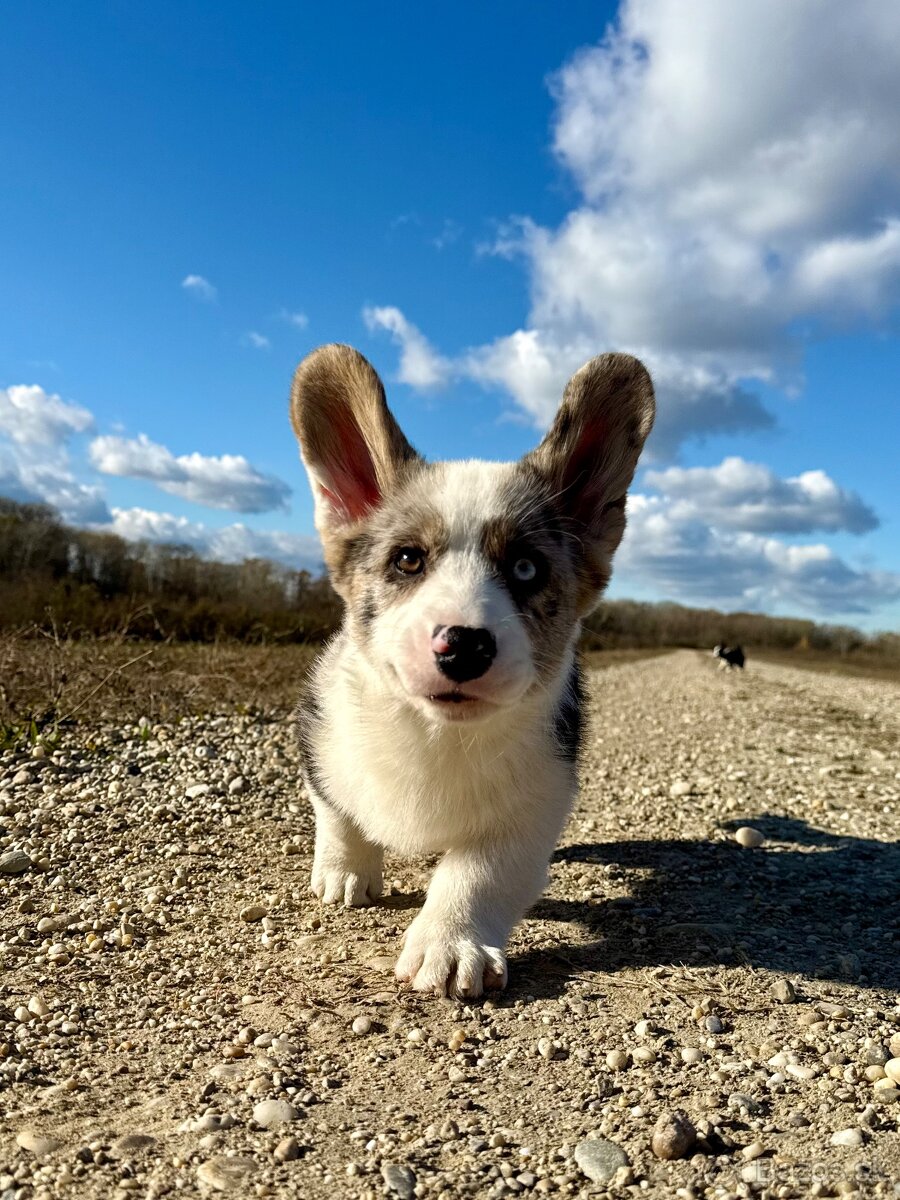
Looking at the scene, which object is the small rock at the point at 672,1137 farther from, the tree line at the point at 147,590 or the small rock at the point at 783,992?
the tree line at the point at 147,590

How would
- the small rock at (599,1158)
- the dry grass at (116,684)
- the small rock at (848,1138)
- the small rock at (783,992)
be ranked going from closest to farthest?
1. the small rock at (599,1158)
2. the small rock at (848,1138)
3. the small rock at (783,992)
4. the dry grass at (116,684)

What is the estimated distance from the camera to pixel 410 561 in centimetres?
363

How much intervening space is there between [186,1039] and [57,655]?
5.59m

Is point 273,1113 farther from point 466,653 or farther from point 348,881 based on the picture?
point 348,881

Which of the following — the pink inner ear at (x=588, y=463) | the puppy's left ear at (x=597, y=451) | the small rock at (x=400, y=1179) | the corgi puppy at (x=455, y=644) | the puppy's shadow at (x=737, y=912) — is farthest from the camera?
the pink inner ear at (x=588, y=463)

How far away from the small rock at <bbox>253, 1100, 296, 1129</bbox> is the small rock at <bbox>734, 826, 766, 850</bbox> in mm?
3990

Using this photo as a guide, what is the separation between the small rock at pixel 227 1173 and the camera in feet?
7.59

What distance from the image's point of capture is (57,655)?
8.03 meters

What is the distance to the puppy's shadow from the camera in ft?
12.7

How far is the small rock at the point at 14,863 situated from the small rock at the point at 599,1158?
3.34 metres

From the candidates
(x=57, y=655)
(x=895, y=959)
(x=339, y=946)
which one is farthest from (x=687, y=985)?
(x=57, y=655)

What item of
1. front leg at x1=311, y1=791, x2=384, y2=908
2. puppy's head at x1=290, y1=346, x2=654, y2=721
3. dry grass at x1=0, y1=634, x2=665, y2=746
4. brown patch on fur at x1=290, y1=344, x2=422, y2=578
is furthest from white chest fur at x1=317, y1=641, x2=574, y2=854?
dry grass at x1=0, y1=634, x2=665, y2=746

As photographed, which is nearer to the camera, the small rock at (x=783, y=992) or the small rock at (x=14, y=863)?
the small rock at (x=783, y=992)

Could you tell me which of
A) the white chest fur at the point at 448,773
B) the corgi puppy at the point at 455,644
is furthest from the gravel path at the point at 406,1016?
the white chest fur at the point at 448,773
